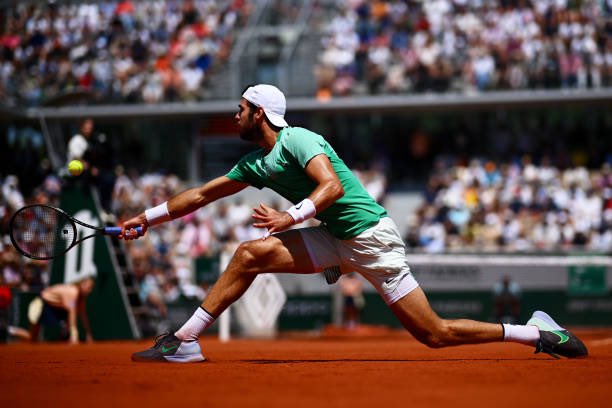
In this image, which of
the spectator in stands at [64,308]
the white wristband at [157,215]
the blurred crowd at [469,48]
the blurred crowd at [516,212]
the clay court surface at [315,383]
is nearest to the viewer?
the clay court surface at [315,383]

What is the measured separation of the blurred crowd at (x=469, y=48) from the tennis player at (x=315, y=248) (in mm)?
18930

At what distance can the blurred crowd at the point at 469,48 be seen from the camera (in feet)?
84.3

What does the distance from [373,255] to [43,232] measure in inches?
136

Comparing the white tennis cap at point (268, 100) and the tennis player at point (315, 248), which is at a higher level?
the white tennis cap at point (268, 100)

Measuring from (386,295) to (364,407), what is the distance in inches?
98.2

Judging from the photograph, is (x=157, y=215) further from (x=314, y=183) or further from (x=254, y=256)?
(x=314, y=183)

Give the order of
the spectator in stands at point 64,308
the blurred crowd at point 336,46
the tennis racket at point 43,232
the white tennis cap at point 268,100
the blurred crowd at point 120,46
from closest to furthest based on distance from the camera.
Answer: the white tennis cap at point 268,100
the tennis racket at point 43,232
the spectator in stands at point 64,308
the blurred crowd at point 336,46
the blurred crowd at point 120,46

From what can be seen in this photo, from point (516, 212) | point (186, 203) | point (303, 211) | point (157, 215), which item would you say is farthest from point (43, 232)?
point (516, 212)

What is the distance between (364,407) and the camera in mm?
5145

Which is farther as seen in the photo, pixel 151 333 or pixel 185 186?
pixel 185 186

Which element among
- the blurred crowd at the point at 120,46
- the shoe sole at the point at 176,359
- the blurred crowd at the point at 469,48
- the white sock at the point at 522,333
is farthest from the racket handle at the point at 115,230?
the blurred crowd at the point at 469,48

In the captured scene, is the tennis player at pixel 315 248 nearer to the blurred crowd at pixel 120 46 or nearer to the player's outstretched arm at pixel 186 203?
the player's outstretched arm at pixel 186 203

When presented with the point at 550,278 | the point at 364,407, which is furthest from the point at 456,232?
the point at 364,407

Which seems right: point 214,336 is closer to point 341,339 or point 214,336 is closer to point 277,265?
point 341,339
